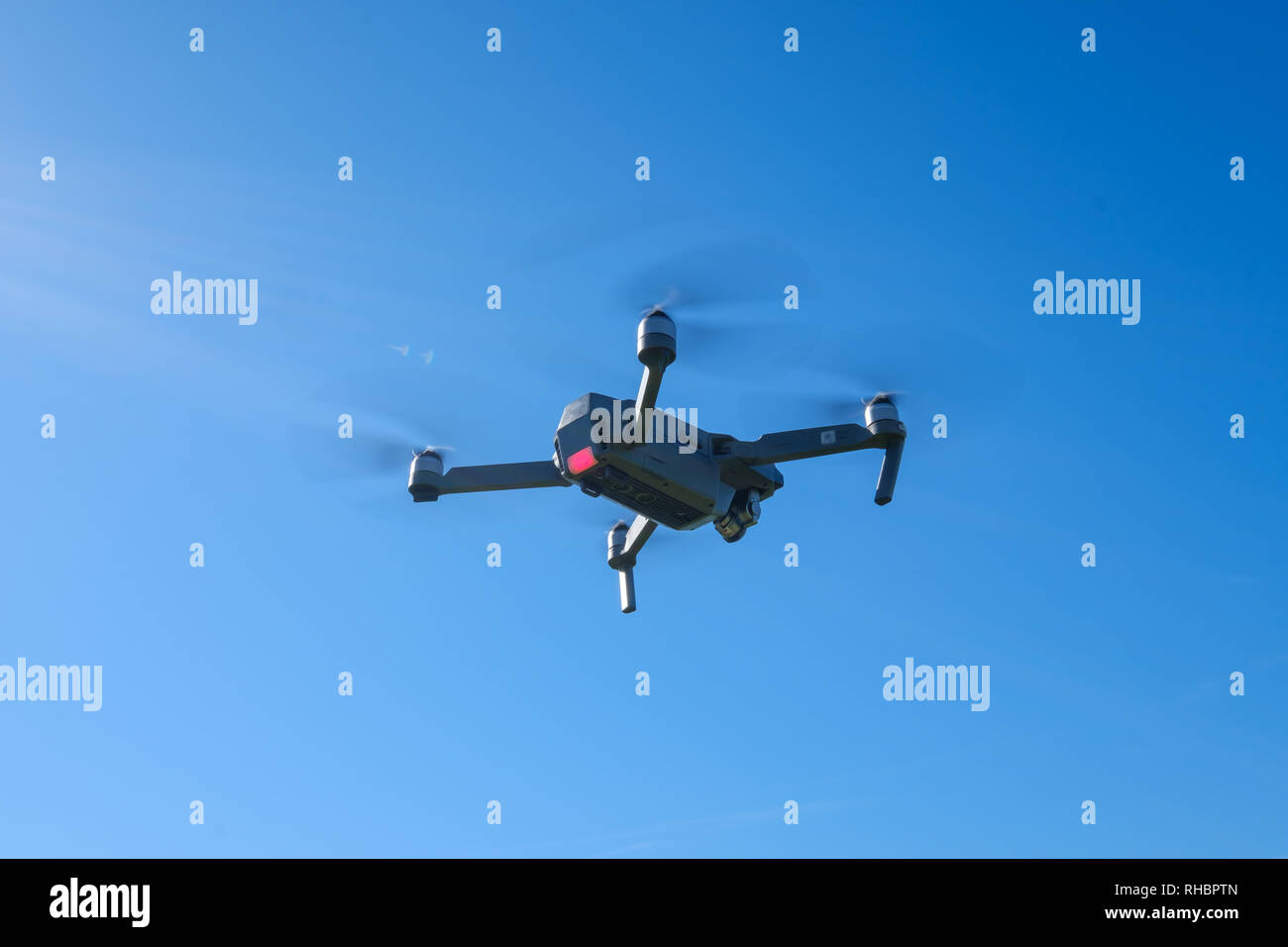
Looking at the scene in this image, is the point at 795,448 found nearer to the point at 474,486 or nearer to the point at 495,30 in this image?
the point at 474,486

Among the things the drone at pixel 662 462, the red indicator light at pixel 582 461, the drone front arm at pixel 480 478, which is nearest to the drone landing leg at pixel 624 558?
the drone at pixel 662 462

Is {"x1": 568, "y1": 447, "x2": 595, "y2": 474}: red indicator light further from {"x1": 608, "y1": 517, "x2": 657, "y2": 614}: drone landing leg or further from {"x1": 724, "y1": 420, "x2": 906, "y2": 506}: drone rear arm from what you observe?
{"x1": 608, "y1": 517, "x2": 657, "y2": 614}: drone landing leg

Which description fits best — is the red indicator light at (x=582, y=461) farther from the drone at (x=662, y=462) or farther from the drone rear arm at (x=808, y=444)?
the drone rear arm at (x=808, y=444)

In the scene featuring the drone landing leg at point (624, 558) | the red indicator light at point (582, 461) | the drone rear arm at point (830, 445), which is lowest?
the drone landing leg at point (624, 558)

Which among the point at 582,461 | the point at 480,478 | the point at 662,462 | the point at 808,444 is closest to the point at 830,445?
the point at 808,444

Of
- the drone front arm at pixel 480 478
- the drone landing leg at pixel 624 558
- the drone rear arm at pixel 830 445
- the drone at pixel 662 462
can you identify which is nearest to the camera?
the drone at pixel 662 462

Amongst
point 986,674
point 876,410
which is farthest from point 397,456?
point 986,674
